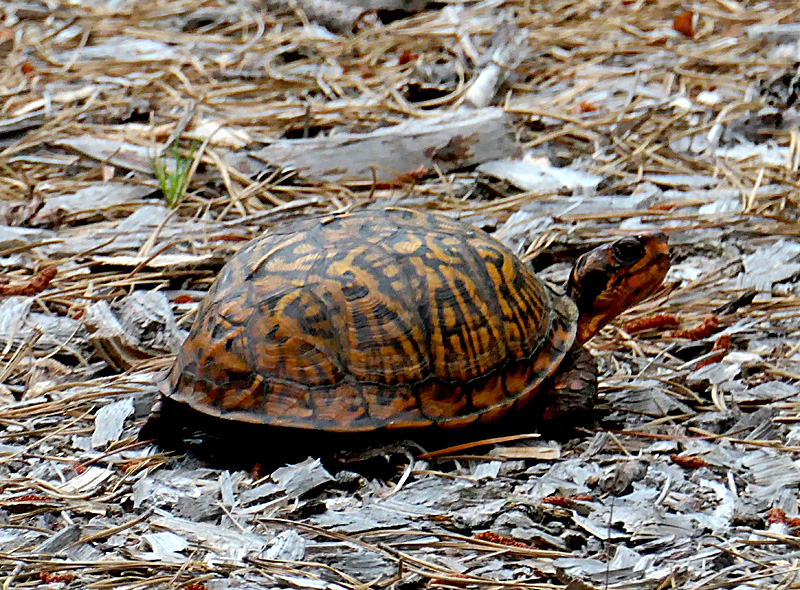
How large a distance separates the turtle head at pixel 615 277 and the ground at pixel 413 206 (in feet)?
0.82

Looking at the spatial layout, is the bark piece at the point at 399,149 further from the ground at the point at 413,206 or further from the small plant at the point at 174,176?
the small plant at the point at 174,176

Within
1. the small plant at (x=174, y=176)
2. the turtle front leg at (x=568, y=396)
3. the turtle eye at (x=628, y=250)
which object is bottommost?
the turtle front leg at (x=568, y=396)

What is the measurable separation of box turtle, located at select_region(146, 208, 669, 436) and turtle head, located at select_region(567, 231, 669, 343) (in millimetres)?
11

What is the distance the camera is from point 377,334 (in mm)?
2693

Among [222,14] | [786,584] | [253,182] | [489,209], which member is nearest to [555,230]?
[489,209]

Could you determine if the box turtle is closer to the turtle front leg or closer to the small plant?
the turtle front leg

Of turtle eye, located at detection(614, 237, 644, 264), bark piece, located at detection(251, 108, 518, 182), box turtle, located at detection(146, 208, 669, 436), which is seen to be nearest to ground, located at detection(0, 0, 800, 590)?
bark piece, located at detection(251, 108, 518, 182)

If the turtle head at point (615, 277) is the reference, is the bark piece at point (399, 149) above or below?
below

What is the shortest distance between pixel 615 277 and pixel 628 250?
10cm

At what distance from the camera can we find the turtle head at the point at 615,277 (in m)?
3.06

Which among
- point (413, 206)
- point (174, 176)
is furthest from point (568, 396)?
point (174, 176)

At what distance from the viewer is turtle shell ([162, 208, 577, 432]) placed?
2.62 metres

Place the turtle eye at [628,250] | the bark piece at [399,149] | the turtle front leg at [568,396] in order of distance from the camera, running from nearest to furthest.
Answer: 1. the turtle front leg at [568,396]
2. the turtle eye at [628,250]
3. the bark piece at [399,149]

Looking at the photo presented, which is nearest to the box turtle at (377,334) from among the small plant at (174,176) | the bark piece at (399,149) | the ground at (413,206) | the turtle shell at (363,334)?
the turtle shell at (363,334)
